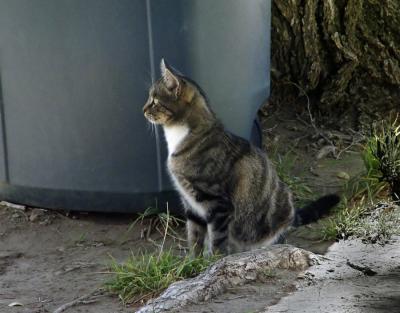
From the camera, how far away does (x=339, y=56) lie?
5.94 meters

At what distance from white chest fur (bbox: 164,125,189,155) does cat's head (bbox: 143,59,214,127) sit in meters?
0.02

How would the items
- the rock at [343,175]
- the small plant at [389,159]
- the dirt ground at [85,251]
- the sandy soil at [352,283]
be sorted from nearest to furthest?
the sandy soil at [352,283] → the dirt ground at [85,251] → the small plant at [389,159] → the rock at [343,175]

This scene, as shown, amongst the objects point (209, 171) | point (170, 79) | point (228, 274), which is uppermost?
point (170, 79)

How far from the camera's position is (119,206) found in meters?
4.87

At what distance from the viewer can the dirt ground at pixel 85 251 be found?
3572mm

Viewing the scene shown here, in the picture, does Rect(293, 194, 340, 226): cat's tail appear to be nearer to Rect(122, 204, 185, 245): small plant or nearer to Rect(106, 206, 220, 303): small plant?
Rect(122, 204, 185, 245): small plant

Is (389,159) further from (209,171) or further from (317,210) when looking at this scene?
(209,171)

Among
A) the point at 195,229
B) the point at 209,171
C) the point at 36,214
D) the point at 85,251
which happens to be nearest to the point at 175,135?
the point at 209,171

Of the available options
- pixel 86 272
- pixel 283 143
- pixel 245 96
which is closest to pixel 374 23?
pixel 283 143

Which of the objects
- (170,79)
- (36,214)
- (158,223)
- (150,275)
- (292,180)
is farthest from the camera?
(292,180)

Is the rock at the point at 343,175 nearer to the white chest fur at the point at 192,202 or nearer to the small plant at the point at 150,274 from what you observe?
the white chest fur at the point at 192,202

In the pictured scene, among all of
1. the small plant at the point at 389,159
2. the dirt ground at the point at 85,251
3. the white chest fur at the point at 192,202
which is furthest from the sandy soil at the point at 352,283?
the small plant at the point at 389,159

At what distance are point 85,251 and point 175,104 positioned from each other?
963 mm

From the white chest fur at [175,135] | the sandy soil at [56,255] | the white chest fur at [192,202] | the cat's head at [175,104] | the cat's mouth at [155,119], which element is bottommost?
the sandy soil at [56,255]
